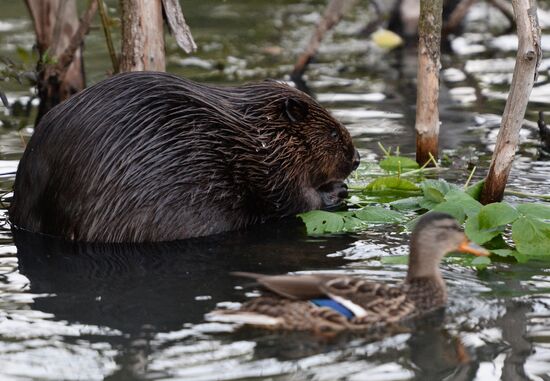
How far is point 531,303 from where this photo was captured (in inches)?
162

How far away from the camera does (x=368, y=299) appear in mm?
3861

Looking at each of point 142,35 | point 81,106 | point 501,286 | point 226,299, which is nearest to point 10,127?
point 142,35

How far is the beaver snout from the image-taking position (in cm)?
586

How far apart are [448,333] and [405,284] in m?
0.36

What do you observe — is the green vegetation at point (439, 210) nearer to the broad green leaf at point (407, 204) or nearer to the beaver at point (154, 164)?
the broad green leaf at point (407, 204)

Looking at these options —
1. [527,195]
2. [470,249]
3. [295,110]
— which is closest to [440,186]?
[527,195]

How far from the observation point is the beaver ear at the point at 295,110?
5691mm

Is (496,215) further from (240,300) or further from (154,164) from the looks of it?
(154,164)

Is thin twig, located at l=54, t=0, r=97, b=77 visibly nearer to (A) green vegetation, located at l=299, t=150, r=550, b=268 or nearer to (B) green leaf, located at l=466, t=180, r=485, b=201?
(A) green vegetation, located at l=299, t=150, r=550, b=268

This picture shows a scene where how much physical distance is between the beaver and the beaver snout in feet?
0.77

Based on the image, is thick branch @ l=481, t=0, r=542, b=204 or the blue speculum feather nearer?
the blue speculum feather

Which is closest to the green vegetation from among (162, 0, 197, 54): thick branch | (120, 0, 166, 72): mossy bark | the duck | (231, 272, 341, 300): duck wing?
the duck

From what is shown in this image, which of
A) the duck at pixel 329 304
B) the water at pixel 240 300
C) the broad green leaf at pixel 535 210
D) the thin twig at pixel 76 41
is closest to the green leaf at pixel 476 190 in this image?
the water at pixel 240 300

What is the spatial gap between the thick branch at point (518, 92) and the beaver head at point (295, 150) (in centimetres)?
86
